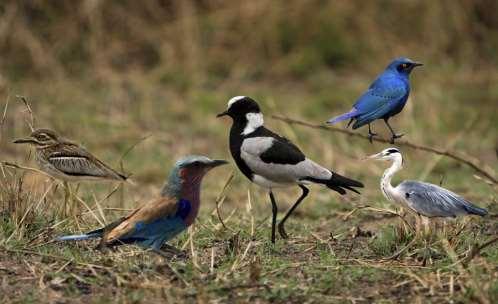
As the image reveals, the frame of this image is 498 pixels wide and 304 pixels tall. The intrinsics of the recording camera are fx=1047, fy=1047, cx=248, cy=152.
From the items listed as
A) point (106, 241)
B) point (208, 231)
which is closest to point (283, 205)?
point (208, 231)

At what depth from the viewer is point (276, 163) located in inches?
206

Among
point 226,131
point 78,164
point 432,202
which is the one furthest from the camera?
point 226,131

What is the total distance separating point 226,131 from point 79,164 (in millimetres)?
4843

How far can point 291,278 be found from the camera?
15.7 feet

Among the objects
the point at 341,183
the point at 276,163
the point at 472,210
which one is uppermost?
the point at 276,163

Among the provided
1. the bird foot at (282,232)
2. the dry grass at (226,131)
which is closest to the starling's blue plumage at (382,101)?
the dry grass at (226,131)

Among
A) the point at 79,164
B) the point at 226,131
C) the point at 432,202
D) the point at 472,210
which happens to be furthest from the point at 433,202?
the point at 226,131

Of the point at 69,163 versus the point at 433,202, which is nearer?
the point at 433,202

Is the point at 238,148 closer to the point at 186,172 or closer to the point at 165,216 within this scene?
the point at 186,172

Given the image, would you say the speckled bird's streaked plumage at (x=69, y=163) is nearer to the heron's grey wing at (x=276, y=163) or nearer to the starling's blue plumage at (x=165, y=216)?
the starling's blue plumage at (x=165, y=216)

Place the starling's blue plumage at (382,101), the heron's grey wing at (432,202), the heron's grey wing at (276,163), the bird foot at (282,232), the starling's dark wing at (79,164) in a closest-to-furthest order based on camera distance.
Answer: the starling's blue plumage at (382,101) → the heron's grey wing at (432,202) → the starling's dark wing at (79,164) → the heron's grey wing at (276,163) → the bird foot at (282,232)

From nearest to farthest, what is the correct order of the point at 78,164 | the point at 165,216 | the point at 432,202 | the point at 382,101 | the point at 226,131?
the point at 165,216 < the point at 382,101 < the point at 432,202 < the point at 78,164 < the point at 226,131

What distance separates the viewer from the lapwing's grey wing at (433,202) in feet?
16.4

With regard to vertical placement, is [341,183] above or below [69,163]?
below
